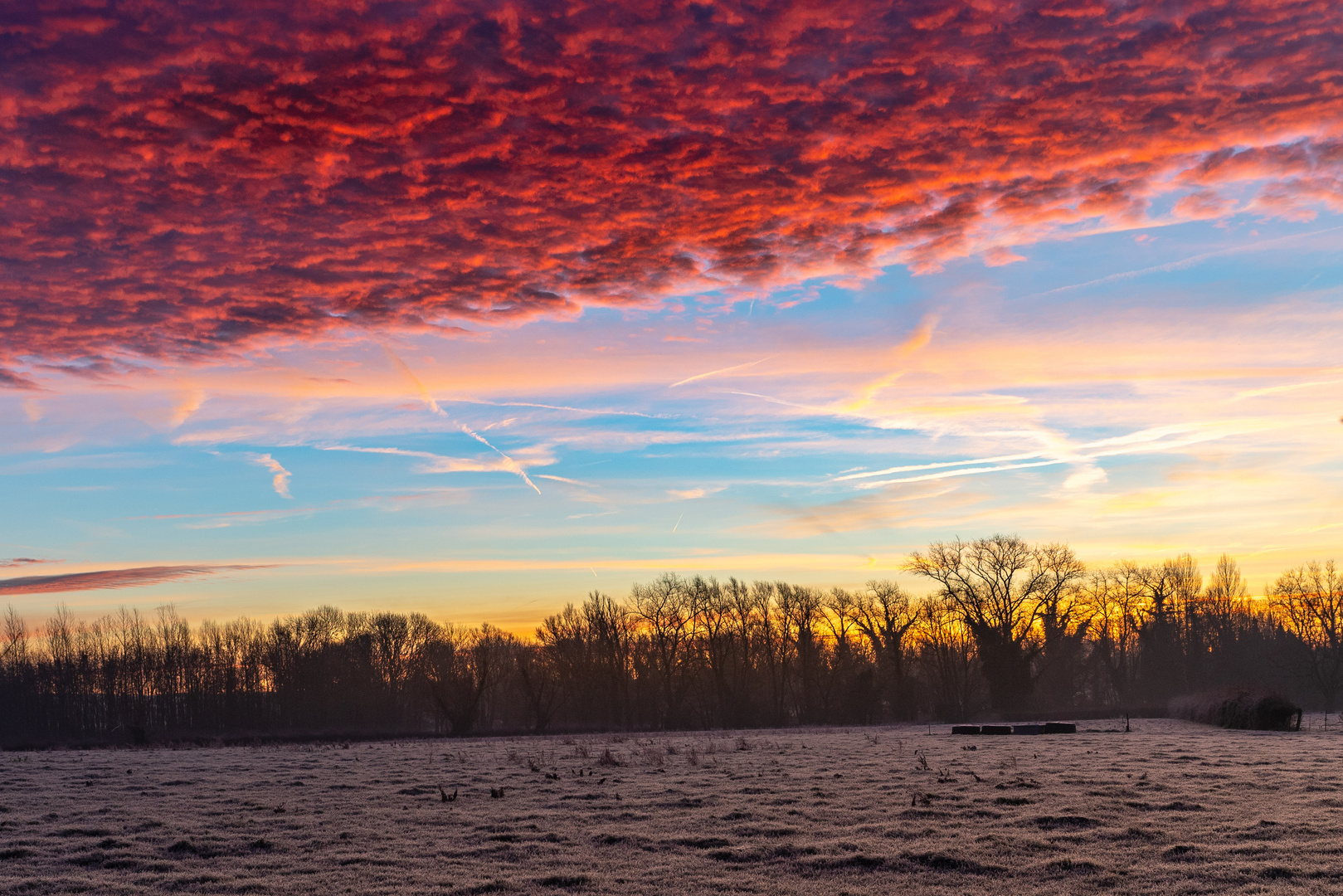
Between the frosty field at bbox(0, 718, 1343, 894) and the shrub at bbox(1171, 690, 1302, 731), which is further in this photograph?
the shrub at bbox(1171, 690, 1302, 731)

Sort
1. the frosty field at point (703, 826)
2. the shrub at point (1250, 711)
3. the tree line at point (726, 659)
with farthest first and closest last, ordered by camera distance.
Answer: the tree line at point (726, 659) → the shrub at point (1250, 711) → the frosty field at point (703, 826)

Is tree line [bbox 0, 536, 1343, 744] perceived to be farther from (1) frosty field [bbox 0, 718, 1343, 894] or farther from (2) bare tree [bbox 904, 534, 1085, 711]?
(1) frosty field [bbox 0, 718, 1343, 894]

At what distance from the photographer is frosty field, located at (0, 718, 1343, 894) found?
11.3m

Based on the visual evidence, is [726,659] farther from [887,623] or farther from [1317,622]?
[1317,622]

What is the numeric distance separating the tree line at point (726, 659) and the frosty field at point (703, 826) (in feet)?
183

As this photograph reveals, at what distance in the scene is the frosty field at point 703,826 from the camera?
11312mm

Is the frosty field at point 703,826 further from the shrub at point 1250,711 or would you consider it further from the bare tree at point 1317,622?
the bare tree at point 1317,622

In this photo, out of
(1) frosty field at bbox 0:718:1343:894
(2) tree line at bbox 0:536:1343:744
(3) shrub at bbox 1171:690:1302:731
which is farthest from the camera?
(2) tree line at bbox 0:536:1343:744

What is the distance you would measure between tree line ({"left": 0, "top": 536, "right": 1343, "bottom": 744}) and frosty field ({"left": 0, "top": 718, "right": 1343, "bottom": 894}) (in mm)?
55803

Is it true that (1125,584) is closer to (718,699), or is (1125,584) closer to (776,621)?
(776,621)

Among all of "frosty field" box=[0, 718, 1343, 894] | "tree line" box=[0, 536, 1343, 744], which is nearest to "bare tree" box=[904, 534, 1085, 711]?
"tree line" box=[0, 536, 1343, 744]

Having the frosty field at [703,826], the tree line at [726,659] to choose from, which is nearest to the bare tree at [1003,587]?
the tree line at [726,659]

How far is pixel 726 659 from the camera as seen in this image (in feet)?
340

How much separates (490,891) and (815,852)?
4.54 m
